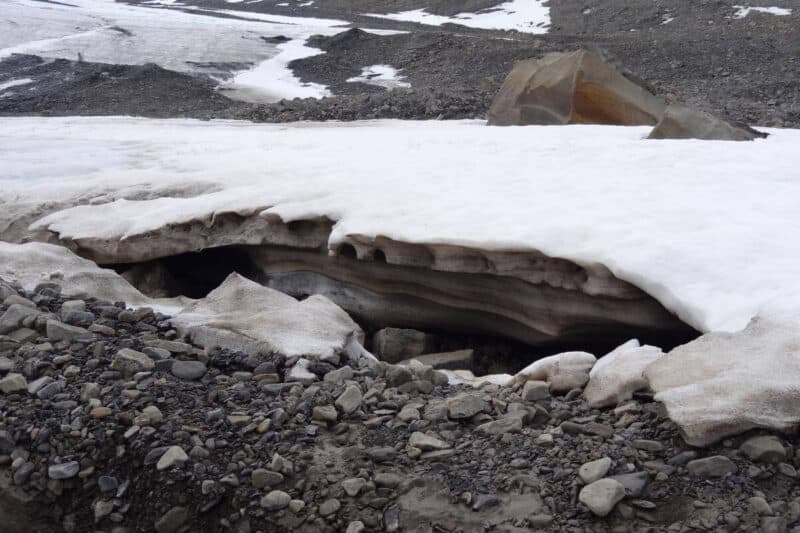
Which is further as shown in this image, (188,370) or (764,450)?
(188,370)

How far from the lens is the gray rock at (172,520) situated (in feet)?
10.2

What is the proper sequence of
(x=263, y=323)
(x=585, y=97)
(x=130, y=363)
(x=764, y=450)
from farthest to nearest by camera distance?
(x=585, y=97) < (x=263, y=323) < (x=130, y=363) < (x=764, y=450)

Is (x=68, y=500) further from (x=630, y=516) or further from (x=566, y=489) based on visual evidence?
(x=630, y=516)

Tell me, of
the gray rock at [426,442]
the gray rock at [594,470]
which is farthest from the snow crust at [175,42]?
the gray rock at [594,470]

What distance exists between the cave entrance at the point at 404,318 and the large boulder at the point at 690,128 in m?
3.61

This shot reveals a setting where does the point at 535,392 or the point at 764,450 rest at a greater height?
the point at 764,450

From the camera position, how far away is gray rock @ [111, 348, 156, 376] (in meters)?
3.90

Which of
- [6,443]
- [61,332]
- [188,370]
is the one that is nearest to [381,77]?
[61,332]

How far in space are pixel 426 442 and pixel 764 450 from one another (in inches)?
50.4

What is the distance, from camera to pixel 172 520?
3.13 meters

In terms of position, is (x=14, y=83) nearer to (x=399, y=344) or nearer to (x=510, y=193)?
(x=510, y=193)

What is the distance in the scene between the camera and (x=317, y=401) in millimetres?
3623

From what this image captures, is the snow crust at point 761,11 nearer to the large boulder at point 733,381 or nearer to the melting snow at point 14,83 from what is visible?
the melting snow at point 14,83

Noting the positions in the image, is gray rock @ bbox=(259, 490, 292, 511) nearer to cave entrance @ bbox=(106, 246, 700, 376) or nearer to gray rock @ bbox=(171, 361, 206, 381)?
gray rock @ bbox=(171, 361, 206, 381)
